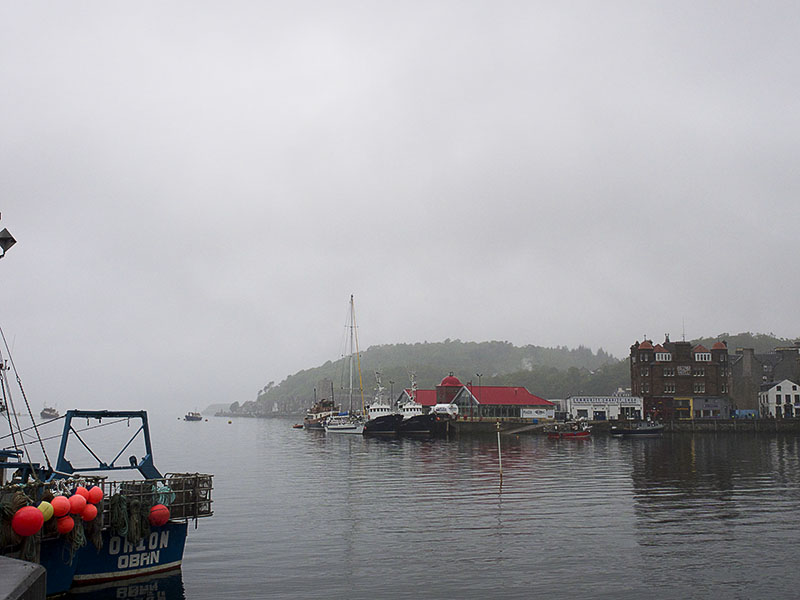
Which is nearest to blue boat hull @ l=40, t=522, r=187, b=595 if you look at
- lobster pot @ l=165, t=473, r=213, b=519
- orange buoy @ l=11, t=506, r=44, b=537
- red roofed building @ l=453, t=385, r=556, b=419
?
lobster pot @ l=165, t=473, r=213, b=519

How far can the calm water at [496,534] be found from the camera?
2222 centimetres

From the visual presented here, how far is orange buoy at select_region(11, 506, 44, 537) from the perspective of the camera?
1752 cm

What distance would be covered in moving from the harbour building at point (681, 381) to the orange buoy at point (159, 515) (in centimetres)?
12893

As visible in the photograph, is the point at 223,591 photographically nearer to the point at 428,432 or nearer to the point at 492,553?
the point at 492,553

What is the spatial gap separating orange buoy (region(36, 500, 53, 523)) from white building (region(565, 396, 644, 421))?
127193 millimetres

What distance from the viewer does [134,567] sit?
867 inches

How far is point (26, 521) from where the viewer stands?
57.5 feet

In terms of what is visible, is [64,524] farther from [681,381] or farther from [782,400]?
[782,400]

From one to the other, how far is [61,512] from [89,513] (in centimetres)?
105

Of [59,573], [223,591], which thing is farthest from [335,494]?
[59,573]

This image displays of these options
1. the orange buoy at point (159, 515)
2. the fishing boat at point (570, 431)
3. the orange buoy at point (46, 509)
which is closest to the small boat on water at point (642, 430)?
the fishing boat at point (570, 431)

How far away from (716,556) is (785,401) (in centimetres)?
12861

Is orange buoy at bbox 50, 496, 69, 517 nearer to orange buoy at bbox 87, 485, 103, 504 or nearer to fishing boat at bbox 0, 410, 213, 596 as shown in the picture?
fishing boat at bbox 0, 410, 213, 596

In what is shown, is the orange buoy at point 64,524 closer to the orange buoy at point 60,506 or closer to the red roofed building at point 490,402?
the orange buoy at point 60,506
